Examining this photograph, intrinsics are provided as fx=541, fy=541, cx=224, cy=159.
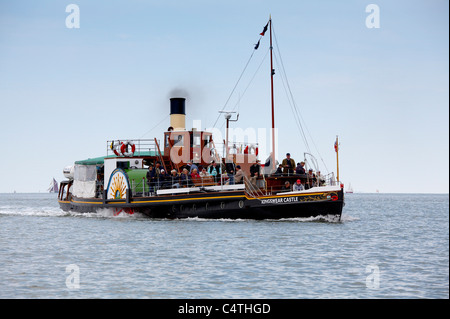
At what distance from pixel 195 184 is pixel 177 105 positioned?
11284 millimetres

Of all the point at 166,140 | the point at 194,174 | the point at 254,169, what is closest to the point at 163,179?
the point at 194,174

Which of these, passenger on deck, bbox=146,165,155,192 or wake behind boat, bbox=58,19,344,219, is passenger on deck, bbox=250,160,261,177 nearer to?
wake behind boat, bbox=58,19,344,219

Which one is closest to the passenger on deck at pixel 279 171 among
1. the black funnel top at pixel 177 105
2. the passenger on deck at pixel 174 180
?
the passenger on deck at pixel 174 180

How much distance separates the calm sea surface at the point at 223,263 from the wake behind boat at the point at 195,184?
4.13 feet

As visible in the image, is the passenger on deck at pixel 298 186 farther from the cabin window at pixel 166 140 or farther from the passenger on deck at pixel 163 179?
the cabin window at pixel 166 140

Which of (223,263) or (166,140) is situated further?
(166,140)

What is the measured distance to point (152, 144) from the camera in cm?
3619

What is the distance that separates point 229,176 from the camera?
29.6 metres

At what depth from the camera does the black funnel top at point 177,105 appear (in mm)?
39406

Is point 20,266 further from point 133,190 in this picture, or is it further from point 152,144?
point 152,144

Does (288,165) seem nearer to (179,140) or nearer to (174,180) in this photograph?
(174,180)

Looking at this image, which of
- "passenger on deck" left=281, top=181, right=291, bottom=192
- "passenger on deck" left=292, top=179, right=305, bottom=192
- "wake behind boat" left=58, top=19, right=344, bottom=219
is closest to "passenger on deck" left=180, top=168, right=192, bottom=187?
"wake behind boat" left=58, top=19, right=344, bottom=219
